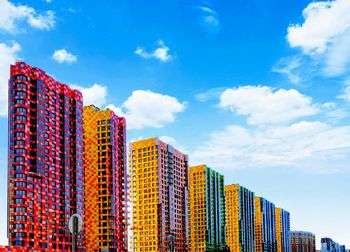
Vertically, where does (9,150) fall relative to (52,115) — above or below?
below

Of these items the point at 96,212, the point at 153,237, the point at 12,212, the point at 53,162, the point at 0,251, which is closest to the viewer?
the point at 0,251

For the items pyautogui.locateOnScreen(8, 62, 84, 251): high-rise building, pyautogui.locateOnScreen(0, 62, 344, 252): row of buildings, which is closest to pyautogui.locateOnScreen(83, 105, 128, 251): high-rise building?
pyautogui.locateOnScreen(0, 62, 344, 252): row of buildings

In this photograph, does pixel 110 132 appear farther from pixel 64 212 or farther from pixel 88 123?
pixel 64 212

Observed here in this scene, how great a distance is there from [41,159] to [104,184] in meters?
37.8

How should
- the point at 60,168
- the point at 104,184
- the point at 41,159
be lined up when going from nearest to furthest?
1. the point at 41,159
2. the point at 60,168
3. the point at 104,184

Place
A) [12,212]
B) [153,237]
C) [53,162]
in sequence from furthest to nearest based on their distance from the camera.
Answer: [153,237]
[53,162]
[12,212]

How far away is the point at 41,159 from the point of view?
134m

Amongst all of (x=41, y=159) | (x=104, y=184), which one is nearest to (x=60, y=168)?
(x=41, y=159)

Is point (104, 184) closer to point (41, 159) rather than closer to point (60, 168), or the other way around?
point (60, 168)

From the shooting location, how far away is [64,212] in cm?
14412

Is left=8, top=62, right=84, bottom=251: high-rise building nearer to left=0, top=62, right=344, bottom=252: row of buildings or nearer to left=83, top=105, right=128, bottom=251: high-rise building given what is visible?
left=0, top=62, right=344, bottom=252: row of buildings

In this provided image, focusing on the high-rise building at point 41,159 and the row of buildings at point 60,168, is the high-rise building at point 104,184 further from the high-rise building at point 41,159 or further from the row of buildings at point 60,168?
the high-rise building at point 41,159

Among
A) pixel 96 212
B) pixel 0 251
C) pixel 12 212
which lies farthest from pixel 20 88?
pixel 96 212

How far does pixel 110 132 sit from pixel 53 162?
3497 cm
